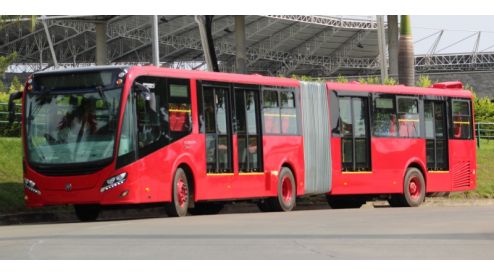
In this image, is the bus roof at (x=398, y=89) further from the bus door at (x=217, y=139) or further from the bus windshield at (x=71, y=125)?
the bus windshield at (x=71, y=125)

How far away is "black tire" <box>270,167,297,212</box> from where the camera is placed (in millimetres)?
26906

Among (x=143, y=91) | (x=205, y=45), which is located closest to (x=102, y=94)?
(x=143, y=91)

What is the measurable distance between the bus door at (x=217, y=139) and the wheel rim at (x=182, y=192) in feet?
2.07

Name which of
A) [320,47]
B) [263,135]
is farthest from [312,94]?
[320,47]

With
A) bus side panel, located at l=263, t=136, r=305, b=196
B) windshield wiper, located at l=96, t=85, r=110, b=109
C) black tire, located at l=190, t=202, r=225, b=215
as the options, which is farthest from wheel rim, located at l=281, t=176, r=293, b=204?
windshield wiper, located at l=96, t=85, r=110, b=109

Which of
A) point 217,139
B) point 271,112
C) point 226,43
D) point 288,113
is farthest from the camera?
point 226,43

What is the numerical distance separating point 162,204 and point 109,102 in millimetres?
2510

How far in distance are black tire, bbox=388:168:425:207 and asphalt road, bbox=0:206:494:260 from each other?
34.2 feet

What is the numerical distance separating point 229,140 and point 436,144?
909 centimetres

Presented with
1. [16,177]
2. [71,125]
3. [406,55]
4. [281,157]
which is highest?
[406,55]

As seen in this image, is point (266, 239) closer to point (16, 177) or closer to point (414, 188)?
point (16, 177)

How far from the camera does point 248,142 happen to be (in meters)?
25.9

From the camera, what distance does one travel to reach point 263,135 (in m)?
26.4

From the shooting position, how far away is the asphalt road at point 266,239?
1319cm
